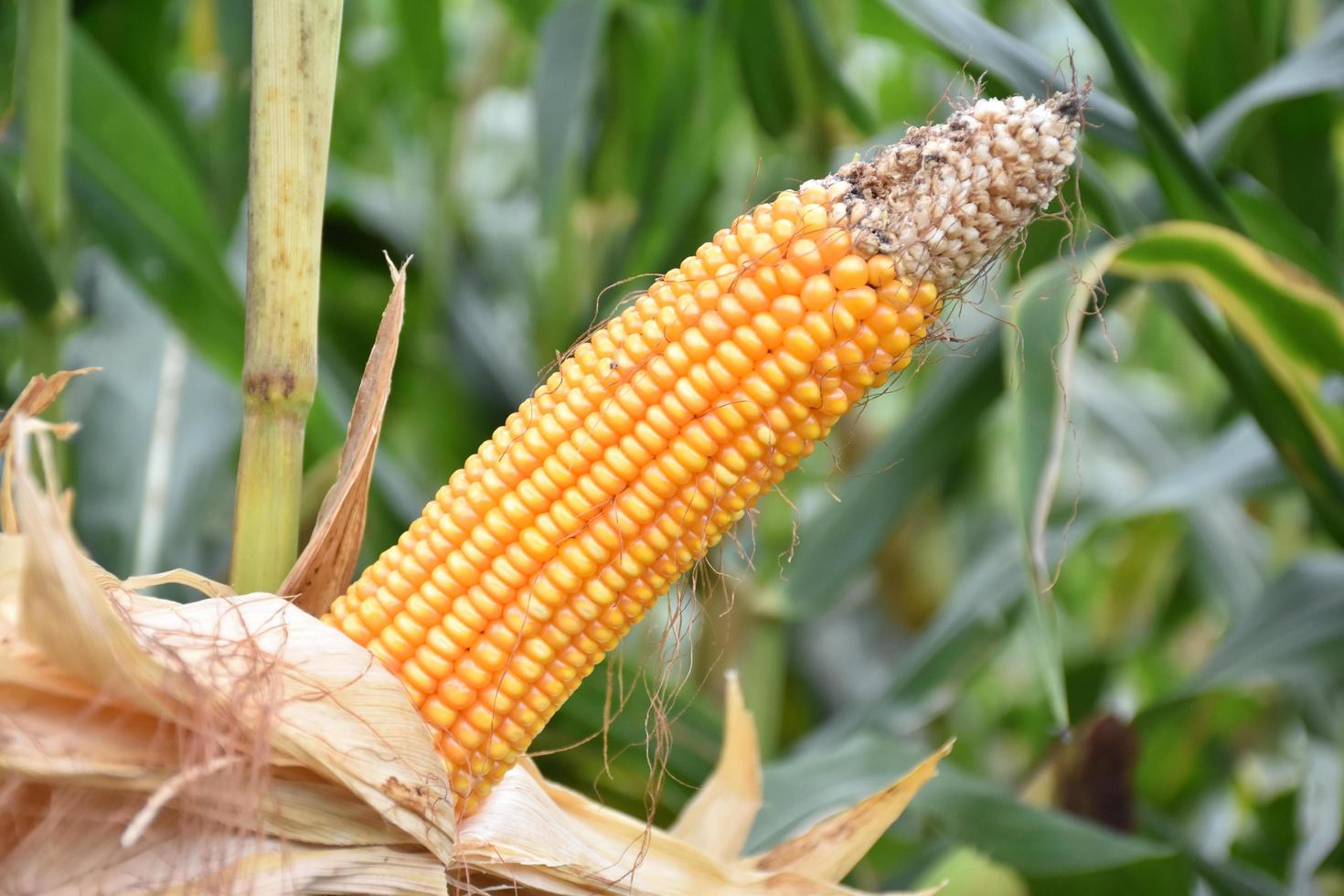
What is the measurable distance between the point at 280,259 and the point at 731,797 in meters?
0.45

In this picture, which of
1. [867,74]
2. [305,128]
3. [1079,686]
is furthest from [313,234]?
[867,74]

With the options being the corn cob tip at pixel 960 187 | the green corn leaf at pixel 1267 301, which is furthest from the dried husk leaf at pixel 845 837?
the green corn leaf at pixel 1267 301

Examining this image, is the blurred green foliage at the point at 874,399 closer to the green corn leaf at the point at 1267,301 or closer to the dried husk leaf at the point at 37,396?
the green corn leaf at the point at 1267,301

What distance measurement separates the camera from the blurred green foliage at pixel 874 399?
0.94 metres

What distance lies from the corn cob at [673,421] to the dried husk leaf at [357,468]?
3 cm

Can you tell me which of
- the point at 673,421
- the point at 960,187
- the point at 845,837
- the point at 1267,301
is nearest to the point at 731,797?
the point at 845,837

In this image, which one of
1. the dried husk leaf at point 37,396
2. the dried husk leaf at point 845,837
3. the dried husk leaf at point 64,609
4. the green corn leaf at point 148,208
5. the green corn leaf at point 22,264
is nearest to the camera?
the dried husk leaf at point 64,609

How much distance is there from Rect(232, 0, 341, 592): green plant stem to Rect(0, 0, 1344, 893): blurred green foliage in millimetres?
218

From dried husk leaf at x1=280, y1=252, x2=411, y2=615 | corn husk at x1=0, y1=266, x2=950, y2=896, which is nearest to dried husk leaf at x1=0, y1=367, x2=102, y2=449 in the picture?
corn husk at x1=0, y1=266, x2=950, y2=896

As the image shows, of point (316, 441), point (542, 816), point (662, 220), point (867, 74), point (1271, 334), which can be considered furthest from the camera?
point (867, 74)

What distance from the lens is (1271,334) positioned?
0.93 m

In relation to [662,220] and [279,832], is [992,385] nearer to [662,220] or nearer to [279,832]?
[662,220]

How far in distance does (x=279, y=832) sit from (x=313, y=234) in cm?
29

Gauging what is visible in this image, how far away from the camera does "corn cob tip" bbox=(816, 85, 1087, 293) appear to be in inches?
20.3
